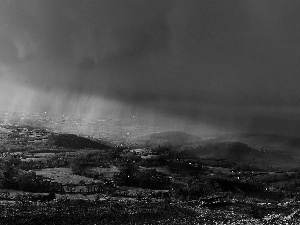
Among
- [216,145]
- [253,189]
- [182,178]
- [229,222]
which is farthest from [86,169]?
[216,145]

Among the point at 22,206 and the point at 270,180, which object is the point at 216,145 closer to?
the point at 270,180

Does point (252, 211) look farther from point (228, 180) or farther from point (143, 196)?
point (228, 180)

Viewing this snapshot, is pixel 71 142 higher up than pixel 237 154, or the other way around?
pixel 71 142

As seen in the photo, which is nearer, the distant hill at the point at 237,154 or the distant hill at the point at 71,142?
the distant hill at the point at 237,154

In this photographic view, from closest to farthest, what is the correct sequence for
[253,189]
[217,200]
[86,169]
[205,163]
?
[217,200] → [253,189] → [86,169] → [205,163]

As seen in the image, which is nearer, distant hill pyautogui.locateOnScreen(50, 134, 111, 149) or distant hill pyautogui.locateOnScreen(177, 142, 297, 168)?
distant hill pyautogui.locateOnScreen(177, 142, 297, 168)

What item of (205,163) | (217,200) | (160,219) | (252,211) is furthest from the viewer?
(205,163)

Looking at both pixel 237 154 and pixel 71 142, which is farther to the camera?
pixel 71 142

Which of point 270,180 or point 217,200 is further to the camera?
point 270,180

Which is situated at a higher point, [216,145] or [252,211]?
[216,145]
